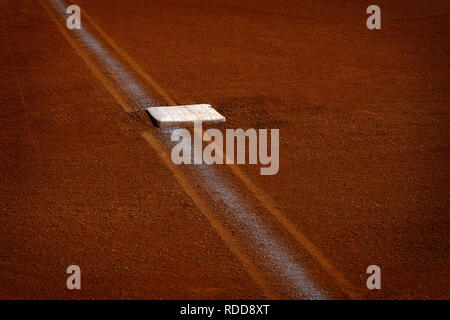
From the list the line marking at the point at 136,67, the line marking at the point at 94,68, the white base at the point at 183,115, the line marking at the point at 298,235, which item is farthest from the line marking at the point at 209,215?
the line marking at the point at 298,235

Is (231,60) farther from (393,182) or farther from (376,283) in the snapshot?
(376,283)

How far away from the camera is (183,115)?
639 cm

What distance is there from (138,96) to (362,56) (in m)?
3.78

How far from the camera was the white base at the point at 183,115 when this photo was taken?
6.22 meters

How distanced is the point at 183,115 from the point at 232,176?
4.84 feet

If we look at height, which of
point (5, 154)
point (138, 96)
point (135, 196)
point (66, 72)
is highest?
point (66, 72)

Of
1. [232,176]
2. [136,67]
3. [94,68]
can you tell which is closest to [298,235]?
[232,176]

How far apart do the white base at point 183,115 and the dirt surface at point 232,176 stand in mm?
160

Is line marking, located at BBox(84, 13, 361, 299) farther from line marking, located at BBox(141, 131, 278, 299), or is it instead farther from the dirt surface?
line marking, located at BBox(141, 131, 278, 299)

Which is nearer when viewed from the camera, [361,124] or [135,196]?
[135,196]

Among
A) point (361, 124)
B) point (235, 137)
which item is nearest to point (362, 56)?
point (361, 124)

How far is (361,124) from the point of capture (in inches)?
248

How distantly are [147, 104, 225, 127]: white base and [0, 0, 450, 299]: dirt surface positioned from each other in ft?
0.53
